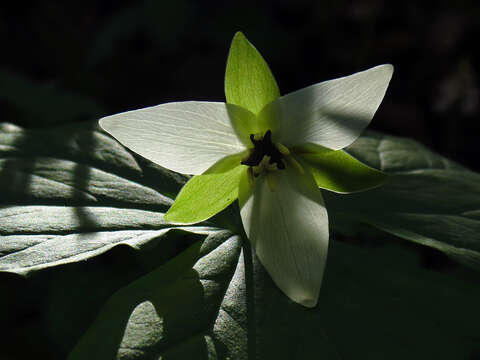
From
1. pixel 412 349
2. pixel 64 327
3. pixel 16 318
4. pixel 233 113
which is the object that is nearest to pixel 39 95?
pixel 16 318

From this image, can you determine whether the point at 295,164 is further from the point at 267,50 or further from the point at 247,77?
the point at 267,50

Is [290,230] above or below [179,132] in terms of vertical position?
below

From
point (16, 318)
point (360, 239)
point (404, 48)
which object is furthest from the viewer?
point (404, 48)

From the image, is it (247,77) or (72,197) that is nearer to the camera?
(247,77)

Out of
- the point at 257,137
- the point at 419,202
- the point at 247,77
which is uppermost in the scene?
the point at 247,77

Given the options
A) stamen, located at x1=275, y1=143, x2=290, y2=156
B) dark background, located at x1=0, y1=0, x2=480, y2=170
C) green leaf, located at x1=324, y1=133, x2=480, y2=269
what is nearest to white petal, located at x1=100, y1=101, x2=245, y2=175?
stamen, located at x1=275, y1=143, x2=290, y2=156

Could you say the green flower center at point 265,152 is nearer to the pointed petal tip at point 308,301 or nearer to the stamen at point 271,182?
the stamen at point 271,182

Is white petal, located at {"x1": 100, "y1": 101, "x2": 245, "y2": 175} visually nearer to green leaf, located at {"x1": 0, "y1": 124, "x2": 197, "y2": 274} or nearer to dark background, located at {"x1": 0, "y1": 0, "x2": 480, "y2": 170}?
green leaf, located at {"x1": 0, "y1": 124, "x2": 197, "y2": 274}

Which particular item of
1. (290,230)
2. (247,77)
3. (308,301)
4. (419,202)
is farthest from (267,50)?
(308,301)

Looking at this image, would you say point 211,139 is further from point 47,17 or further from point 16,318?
point 47,17
